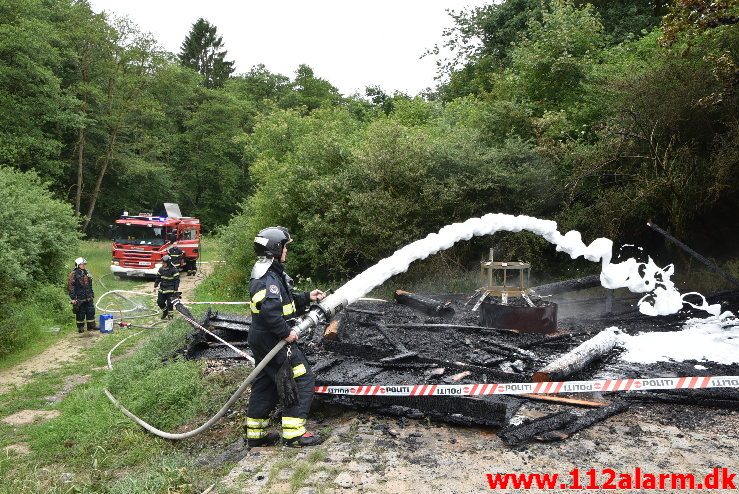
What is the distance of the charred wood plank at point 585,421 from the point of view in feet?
17.4

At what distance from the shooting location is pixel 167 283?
14297 millimetres

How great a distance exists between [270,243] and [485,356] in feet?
13.2

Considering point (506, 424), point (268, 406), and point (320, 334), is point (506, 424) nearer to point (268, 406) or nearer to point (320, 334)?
point (268, 406)

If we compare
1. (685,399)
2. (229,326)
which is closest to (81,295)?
(229,326)

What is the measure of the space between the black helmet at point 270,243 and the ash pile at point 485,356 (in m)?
1.72

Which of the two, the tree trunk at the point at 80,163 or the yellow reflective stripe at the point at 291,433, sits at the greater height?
the tree trunk at the point at 80,163

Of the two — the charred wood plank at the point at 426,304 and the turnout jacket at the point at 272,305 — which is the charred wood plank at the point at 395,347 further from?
the charred wood plank at the point at 426,304

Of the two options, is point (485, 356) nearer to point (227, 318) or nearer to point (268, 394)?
point (268, 394)

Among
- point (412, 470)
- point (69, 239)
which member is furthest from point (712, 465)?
point (69, 239)

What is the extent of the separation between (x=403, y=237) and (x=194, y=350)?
701 cm

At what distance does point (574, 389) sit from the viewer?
5.78 metres

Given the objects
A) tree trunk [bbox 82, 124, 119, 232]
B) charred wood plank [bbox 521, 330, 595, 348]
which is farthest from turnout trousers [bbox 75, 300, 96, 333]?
tree trunk [bbox 82, 124, 119, 232]

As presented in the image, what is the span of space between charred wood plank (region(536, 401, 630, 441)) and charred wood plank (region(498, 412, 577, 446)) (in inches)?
1.8

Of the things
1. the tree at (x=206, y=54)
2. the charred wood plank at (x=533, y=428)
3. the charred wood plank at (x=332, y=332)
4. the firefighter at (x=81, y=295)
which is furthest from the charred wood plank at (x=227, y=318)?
the tree at (x=206, y=54)
